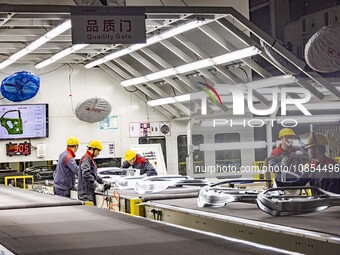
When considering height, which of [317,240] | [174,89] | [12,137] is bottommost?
[317,240]

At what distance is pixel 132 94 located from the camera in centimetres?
1741

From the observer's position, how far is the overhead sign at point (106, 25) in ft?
30.5

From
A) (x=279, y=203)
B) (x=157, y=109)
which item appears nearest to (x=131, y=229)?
(x=279, y=203)

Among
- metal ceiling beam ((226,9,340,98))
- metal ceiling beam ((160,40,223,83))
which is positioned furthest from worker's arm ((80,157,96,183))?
metal ceiling beam ((160,40,223,83))

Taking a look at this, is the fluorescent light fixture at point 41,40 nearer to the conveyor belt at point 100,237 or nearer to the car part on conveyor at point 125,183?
the car part on conveyor at point 125,183

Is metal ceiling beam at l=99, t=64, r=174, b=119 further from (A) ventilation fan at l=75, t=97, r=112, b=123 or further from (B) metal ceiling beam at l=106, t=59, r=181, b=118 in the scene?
(A) ventilation fan at l=75, t=97, r=112, b=123

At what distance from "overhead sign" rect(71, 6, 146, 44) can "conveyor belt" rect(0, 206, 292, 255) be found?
3.26 m

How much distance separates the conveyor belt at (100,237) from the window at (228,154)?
908 centimetres

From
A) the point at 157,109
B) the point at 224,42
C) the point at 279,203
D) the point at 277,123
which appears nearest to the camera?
the point at 279,203

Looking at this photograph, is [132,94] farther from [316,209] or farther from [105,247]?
[105,247]

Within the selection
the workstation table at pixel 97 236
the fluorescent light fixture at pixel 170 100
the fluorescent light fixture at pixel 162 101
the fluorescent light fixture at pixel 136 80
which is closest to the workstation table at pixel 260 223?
the workstation table at pixel 97 236

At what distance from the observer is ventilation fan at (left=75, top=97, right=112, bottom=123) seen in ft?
52.6

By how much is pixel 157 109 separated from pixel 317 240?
12.8m

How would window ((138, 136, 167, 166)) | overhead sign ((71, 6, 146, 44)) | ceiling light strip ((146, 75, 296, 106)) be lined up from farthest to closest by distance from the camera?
window ((138, 136, 167, 166))
ceiling light strip ((146, 75, 296, 106))
overhead sign ((71, 6, 146, 44))
